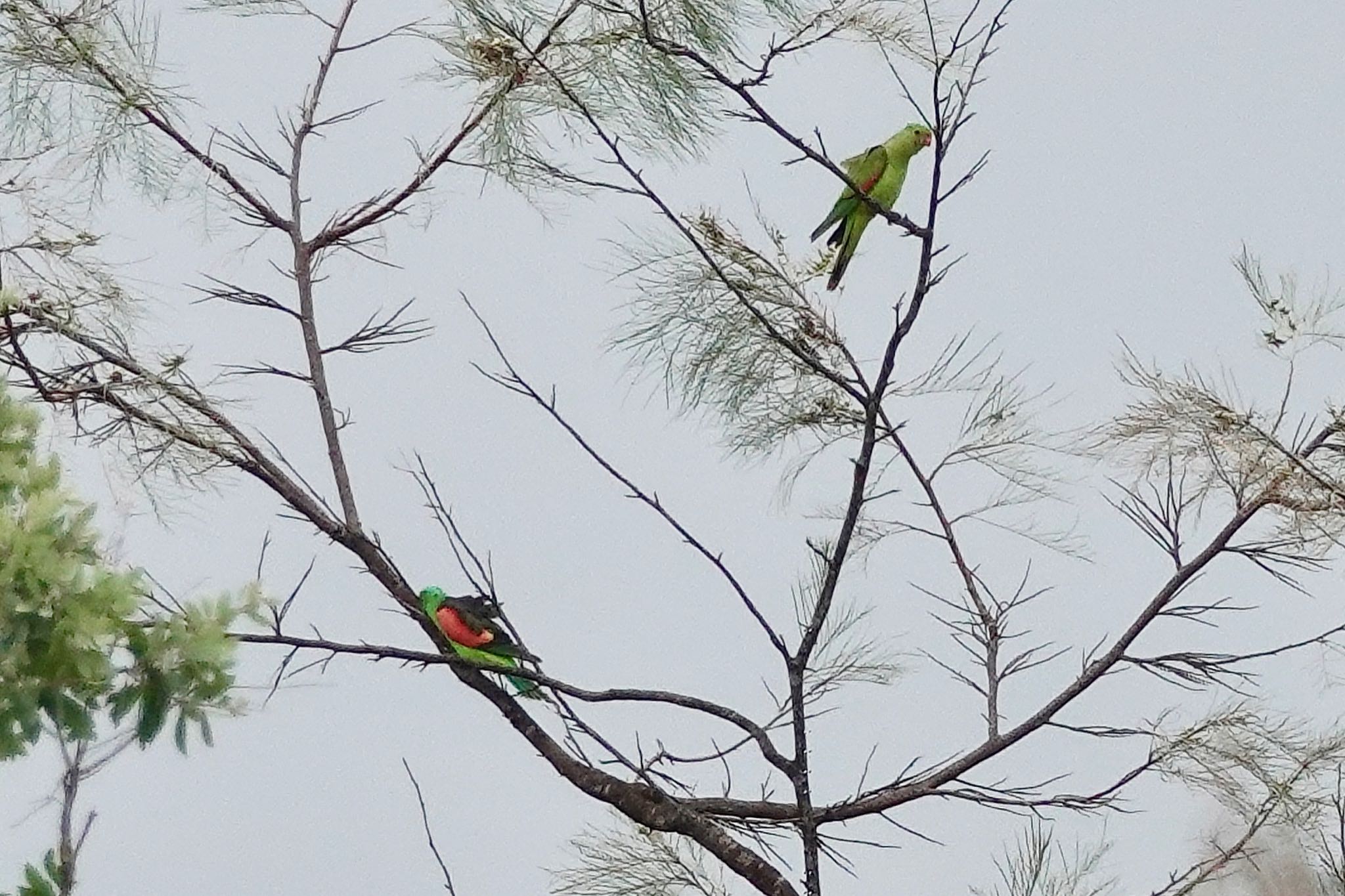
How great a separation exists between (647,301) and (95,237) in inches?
14.1

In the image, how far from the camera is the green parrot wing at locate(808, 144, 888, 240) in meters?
0.96

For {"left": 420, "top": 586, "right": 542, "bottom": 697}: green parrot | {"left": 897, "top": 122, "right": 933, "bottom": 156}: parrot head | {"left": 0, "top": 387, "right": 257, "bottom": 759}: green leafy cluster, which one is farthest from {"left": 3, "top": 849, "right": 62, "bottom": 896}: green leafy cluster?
{"left": 897, "top": 122, "right": 933, "bottom": 156}: parrot head

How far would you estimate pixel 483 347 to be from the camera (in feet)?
4.25

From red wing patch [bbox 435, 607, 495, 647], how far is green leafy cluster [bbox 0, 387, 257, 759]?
0.83 ft

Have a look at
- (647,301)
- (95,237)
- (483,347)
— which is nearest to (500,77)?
(647,301)

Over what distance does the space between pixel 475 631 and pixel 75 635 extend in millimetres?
339

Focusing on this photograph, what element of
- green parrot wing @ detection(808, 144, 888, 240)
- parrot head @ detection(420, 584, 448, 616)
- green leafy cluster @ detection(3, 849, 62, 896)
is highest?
green parrot wing @ detection(808, 144, 888, 240)

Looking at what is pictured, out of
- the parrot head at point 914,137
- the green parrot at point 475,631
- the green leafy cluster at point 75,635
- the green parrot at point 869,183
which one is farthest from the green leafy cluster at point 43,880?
the parrot head at point 914,137

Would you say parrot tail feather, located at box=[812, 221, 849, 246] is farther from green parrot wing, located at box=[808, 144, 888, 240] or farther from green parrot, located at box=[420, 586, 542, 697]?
green parrot, located at box=[420, 586, 542, 697]

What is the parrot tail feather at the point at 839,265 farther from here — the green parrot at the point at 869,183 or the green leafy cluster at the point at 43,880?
the green leafy cluster at the point at 43,880

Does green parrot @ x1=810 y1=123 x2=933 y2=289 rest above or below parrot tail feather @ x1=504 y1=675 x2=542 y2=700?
above

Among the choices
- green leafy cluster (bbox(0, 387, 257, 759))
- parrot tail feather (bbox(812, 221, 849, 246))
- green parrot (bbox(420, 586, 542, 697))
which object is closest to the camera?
green leafy cluster (bbox(0, 387, 257, 759))

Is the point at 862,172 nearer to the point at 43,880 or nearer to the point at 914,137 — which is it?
the point at 914,137

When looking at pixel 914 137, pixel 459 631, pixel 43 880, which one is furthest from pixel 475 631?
pixel 914 137
